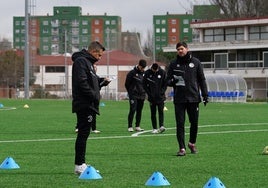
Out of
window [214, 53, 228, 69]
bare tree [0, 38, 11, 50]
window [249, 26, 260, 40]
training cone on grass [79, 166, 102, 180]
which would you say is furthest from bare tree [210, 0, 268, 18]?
training cone on grass [79, 166, 102, 180]

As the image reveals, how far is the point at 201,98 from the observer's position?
14.4 m

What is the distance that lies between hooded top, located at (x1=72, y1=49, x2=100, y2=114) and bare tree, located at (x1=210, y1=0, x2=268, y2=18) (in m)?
79.5

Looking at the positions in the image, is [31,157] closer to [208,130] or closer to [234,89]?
[208,130]

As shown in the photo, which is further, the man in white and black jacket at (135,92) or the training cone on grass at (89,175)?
the man in white and black jacket at (135,92)

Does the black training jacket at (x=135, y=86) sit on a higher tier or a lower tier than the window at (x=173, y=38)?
lower

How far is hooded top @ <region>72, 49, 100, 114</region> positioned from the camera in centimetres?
1062

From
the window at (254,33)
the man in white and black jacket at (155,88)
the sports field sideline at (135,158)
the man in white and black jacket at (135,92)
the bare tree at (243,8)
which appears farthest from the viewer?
the bare tree at (243,8)

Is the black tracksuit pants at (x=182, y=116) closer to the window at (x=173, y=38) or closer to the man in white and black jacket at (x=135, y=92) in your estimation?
the man in white and black jacket at (x=135, y=92)

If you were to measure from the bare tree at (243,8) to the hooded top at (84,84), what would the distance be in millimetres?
79478

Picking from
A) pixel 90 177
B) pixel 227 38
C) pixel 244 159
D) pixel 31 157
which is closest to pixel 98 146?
pixel 31 157

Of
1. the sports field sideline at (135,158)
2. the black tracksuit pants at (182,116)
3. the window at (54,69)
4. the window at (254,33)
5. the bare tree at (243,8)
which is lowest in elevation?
the sports field sideline at (135,158)

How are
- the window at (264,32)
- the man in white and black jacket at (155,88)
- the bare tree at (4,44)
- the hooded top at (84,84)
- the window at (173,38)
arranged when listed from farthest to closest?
the window at (173,38) → the bare tree at (4,44) → the window at (264,32) → the man in white and black jacket at (155,88) → the hooded top at (84,84)

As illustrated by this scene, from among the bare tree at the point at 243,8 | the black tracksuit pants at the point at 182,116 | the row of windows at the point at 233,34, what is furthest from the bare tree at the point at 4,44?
the black tracksuit pants at the point at 182,116

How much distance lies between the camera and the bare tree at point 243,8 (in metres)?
89.1
